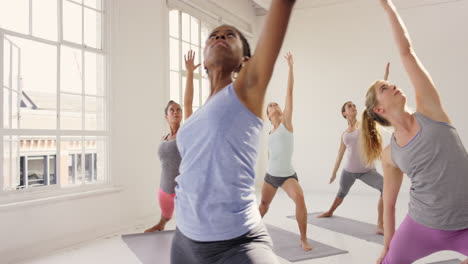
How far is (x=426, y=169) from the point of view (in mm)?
1787

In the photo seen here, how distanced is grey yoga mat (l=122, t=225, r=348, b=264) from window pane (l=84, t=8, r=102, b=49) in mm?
2060

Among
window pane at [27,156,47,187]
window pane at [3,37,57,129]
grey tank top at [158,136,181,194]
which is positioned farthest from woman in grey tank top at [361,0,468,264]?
window pane at [27,156,47,187]

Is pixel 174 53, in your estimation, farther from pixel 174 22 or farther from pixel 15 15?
pixel 15 15

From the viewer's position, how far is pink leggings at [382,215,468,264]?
1.74m

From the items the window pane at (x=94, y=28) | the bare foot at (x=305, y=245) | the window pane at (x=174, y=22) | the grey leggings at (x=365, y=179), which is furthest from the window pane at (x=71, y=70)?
the grey leggings at (x=365, y=179)

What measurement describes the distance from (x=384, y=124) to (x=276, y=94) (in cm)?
569

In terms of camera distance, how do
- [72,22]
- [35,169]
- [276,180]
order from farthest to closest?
[35,169] → [72,22] → [276,180]

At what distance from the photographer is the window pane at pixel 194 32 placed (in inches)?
235

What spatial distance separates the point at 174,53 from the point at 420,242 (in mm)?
4400

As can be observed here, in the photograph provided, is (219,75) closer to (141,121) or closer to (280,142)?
(280,142)

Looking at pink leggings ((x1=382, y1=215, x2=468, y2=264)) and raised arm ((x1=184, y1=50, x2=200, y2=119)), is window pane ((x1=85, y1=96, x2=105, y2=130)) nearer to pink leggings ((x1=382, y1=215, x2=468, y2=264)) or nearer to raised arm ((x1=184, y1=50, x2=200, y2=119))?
raised arm ((x1=184, y1=50, x2=200, y2=119))

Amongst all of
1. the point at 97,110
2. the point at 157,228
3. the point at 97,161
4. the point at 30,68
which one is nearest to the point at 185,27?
the point at 97,110

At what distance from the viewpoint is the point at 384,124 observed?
7.32ft

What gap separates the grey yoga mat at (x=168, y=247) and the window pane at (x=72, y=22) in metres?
2.07
